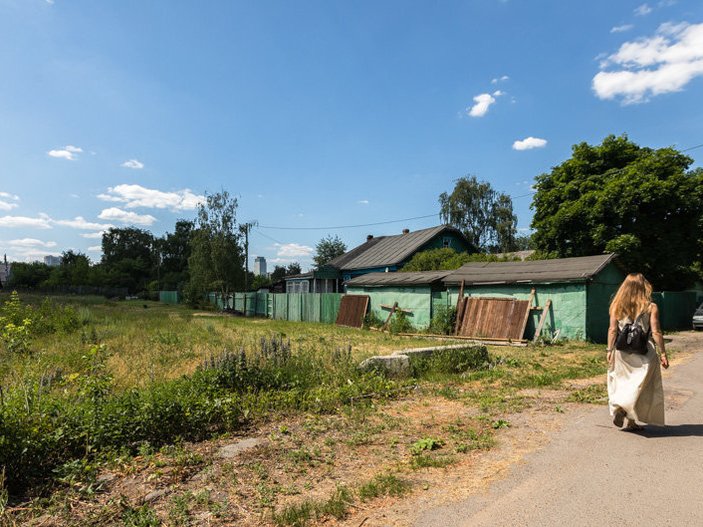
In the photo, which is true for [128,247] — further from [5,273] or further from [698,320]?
[698,320]

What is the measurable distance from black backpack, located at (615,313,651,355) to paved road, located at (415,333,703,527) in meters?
0.98

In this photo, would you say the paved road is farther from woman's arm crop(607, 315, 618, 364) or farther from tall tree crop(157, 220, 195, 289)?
tall tree crop(157, 220, 195, 289)

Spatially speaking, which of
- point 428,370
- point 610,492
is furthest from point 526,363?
point 610,492

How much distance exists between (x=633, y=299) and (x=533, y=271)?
12550mm

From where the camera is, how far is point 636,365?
4.83m

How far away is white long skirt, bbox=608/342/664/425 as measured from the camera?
477 centimetres

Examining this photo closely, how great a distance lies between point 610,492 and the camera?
3.47 meters

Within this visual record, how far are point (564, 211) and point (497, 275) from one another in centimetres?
940

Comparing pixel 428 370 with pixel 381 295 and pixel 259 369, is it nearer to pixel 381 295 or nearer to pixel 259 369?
pixel 259 369

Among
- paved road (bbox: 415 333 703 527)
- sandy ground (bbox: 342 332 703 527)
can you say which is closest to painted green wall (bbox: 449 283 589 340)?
→ sandy ground (bbox: 342 332 703 527)

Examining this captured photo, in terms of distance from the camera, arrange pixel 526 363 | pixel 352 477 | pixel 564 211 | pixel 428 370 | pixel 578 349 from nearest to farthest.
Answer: pixel 352 477
pixel 428 370
pixel 526 363
pixel 578 349
pixel 564 211

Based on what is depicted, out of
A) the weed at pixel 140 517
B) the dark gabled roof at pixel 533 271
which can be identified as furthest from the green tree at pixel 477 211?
the weed at pixel 140 517

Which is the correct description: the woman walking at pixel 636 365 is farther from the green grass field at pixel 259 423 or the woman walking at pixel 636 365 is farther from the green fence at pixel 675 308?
the green fence at pixel 675 308

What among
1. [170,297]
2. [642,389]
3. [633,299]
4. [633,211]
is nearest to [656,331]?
[633,299]
